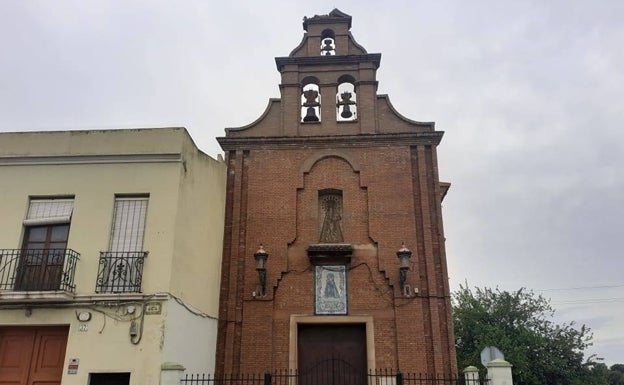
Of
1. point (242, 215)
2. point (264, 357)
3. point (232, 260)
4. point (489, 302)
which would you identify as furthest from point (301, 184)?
point (489, 302)

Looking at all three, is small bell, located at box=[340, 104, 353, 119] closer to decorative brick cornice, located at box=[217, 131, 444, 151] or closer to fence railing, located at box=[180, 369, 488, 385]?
decorative brick cornice, located at box=[217, 131, 444, 151]

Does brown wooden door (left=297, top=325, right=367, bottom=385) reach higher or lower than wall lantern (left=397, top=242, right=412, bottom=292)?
lower

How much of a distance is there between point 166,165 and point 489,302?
2313cm

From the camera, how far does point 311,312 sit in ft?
43.1

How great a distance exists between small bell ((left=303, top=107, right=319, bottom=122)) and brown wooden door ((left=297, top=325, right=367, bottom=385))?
19.8 feet

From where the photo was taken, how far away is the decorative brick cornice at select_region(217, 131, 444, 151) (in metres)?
14.6

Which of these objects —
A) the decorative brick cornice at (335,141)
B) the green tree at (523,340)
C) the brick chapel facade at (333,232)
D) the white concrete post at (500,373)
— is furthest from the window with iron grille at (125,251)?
the green tree at (523,340)

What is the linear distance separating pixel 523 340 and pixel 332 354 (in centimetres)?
1794

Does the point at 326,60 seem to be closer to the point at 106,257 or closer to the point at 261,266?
the point at 261,266

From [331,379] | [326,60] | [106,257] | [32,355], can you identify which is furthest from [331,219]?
[32,355]

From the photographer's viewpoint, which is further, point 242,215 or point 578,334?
point 578,334

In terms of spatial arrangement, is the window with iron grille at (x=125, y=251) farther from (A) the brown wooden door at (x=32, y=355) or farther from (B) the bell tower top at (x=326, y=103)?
(B) the bell tower top at (x=326, y=103)

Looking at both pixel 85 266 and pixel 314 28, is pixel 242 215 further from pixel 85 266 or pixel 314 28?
pixel 314 28

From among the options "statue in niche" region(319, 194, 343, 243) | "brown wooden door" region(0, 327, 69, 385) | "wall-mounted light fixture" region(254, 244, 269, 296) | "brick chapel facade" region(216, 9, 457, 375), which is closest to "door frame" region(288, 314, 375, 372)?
"brick chapel facade" region(216, 9, 457, 375)
